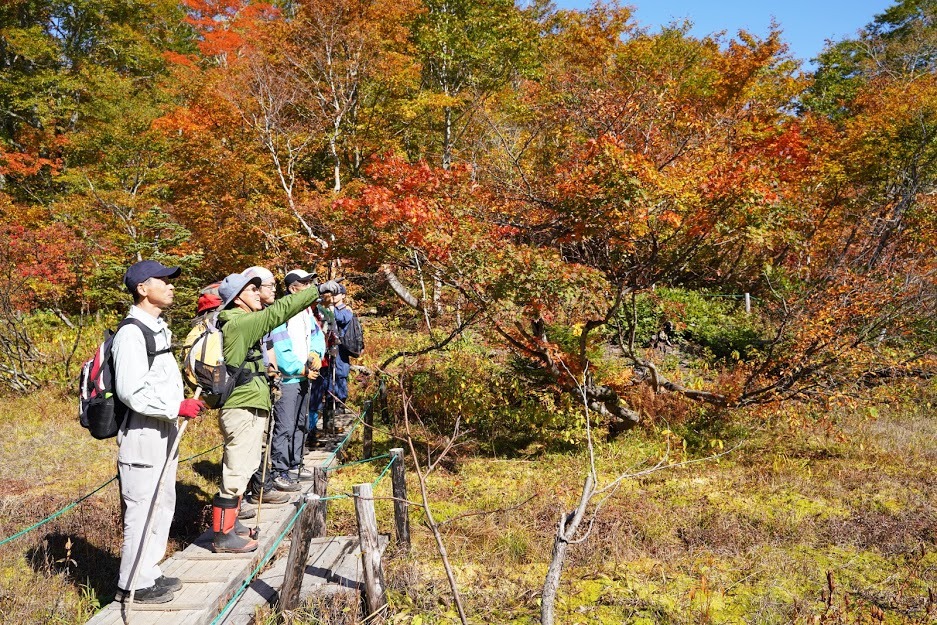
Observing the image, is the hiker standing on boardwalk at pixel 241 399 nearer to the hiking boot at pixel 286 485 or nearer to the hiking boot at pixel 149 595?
the hiking boot at pixel 149 595

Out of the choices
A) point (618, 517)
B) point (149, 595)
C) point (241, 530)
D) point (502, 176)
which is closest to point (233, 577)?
point (149, 595)

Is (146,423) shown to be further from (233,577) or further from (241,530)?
(241,530)

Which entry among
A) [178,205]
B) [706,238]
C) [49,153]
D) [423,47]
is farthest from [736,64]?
[49,153]

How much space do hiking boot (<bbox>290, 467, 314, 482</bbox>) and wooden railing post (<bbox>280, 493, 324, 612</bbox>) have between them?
6.91ft

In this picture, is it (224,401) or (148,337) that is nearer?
(148,337)

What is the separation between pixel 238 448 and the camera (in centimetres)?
407

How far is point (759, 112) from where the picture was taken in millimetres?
15398

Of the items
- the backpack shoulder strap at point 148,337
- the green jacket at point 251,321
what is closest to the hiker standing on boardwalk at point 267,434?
the green jacket at point 251,321

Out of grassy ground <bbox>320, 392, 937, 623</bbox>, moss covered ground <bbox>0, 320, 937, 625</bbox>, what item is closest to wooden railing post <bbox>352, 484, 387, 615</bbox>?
moss covered ground <bbox>0, 320, 937, 625</bbox>

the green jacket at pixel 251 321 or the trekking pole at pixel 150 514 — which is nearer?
the trekking pole at pixel 150 514

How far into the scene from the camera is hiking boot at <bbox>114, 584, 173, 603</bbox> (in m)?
3.24

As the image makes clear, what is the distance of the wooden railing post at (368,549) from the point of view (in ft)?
11.7

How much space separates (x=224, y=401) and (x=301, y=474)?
6.90 ft

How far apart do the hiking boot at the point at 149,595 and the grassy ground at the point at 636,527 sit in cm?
77
